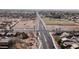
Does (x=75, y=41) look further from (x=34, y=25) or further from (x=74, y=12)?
(x=34, y=25)
